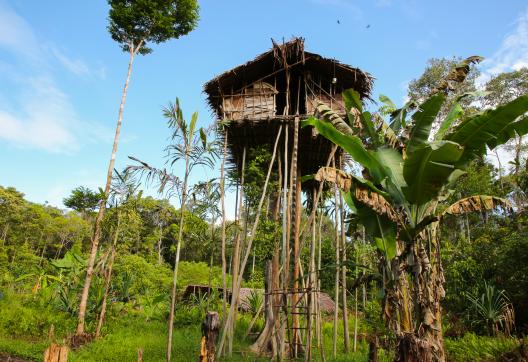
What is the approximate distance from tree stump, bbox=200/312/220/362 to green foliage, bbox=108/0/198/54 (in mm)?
9767

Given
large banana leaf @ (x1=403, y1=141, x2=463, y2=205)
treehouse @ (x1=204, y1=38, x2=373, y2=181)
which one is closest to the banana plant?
large banana leaf @ (x1=403, y1=141, x2=463, y2=205)

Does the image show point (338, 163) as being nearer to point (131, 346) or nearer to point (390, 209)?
point (390, 209)

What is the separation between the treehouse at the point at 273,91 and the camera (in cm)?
971

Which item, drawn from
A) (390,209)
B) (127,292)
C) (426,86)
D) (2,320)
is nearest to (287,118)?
(390,209)

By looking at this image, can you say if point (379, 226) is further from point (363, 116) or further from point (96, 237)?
point (96, 237)

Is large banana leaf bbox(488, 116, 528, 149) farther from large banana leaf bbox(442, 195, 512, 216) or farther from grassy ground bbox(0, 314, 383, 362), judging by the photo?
grassy ground bbox(0, 314, 383, 362)

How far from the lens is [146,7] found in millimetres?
11203

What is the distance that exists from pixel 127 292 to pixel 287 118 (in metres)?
8.05

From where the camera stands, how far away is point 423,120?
5.39 m

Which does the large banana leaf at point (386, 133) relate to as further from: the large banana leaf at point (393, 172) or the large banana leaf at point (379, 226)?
the large banana leaf at point (379, 226)

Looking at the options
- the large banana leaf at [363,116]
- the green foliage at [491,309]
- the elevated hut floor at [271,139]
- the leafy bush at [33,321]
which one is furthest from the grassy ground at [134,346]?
the large banana leaf at [363,116]

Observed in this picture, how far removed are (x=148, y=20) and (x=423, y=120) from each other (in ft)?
29.8

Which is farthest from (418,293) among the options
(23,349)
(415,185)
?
(23,349)

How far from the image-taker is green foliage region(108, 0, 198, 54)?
36.4 ft
